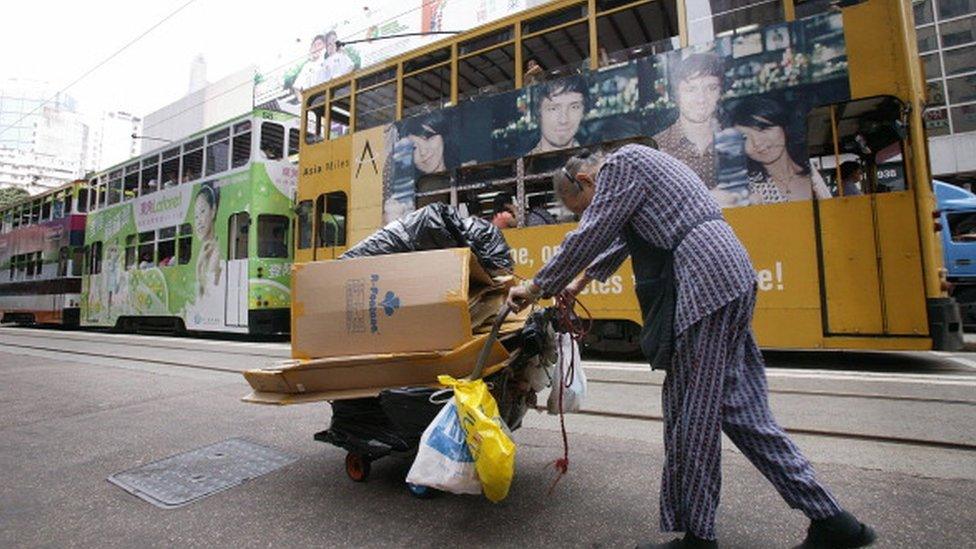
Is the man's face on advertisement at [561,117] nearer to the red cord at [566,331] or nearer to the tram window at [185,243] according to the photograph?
the red cord at [566,331]

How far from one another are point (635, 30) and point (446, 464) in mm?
6187

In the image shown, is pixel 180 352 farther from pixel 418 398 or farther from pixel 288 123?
pixel 418 398

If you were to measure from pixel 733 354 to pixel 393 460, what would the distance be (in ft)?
6.15

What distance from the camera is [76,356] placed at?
7848mm

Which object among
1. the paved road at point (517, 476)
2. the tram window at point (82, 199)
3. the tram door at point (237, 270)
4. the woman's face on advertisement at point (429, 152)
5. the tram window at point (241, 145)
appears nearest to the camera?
the paved road at point (517, 476)

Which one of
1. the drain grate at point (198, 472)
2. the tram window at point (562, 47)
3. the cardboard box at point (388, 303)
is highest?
the tram window at point (562, 47)

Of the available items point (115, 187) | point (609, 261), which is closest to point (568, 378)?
point (609, 261)

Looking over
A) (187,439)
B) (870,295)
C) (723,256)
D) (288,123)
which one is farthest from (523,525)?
(288,123)

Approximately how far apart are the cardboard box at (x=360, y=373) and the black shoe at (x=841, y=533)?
46.2 inches

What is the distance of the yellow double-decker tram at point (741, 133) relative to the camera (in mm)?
4773

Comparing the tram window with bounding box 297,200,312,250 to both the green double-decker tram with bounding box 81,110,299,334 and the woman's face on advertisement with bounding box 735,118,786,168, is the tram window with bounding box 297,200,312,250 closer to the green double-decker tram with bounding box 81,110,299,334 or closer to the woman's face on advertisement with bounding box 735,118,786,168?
the green double-decker tram with bounding box 81,110,299,334

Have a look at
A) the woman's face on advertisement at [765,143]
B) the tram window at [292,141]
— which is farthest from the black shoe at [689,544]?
the tram window at [292,141]

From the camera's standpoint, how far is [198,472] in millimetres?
2625

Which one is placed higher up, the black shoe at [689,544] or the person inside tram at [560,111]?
the person inside tram at [560,111]
